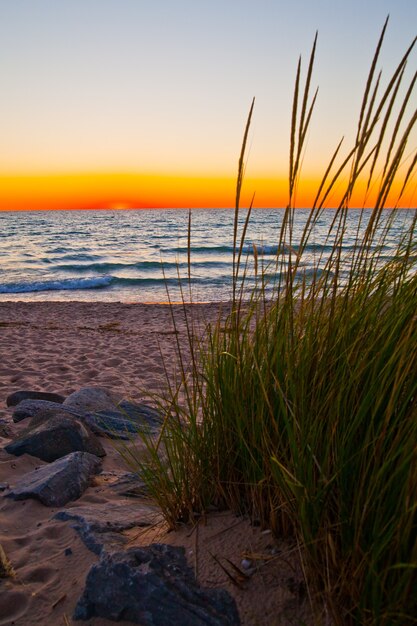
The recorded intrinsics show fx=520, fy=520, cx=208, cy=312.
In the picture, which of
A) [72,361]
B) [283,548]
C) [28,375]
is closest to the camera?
[283,548]

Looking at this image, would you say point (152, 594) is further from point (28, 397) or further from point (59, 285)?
point (59, 285)

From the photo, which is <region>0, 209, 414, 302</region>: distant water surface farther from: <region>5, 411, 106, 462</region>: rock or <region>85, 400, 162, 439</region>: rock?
<region>5, 411, 106, 462</region>: rock

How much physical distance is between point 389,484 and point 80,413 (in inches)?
135

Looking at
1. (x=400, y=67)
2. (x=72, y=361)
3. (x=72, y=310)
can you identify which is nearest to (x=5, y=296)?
(x=72, y=310)

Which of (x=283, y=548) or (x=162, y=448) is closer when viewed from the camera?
(x=283, y=548)

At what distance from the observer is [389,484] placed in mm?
1146

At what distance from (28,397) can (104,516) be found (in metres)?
2.68

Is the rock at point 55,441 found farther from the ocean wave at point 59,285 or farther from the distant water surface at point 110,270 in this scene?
the ocean wave at point 59,285

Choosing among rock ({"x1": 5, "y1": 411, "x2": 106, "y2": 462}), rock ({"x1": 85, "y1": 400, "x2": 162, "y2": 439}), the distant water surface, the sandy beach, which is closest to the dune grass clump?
the sandy beach

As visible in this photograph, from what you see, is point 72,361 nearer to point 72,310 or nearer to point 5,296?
point 72,310

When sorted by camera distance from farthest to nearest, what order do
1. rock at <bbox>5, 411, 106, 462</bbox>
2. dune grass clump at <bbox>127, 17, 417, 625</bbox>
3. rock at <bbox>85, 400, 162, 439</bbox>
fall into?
rock at <bbox>85, 400, 162, 439</bbox> → rock at <bbox>5, 411, 106, 462</bbox> → dune grass clump at <bbox>127, 17, 417, 625</bbox>

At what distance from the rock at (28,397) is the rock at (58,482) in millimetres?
1765

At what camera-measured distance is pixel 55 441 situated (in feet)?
11.6

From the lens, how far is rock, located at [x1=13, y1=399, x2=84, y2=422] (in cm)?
420
